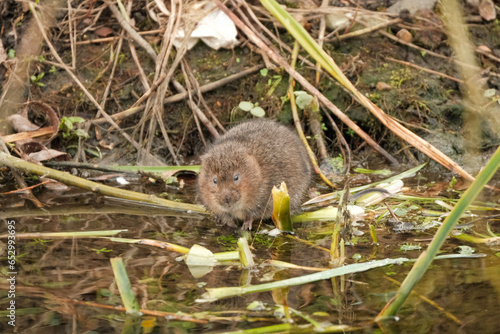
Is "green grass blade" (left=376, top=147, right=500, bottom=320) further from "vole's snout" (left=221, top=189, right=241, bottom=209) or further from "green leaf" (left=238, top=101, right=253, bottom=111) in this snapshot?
"green leaf" (left=238, top=101, right=253, bottom=111)

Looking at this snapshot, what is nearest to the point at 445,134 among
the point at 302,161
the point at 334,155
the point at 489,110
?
the point at 489,110

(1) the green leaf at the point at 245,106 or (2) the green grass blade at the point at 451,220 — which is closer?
(2) the green grass blade at the point at 451,220

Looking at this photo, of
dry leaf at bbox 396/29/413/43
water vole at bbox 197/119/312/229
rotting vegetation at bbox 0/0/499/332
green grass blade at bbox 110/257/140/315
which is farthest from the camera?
dry leaf at bbox 396/29/413/43

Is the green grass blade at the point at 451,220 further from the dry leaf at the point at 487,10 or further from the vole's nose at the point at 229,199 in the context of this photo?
the dry leaf at the point at 487,10

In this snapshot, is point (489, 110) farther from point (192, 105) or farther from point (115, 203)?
point (115, 203)

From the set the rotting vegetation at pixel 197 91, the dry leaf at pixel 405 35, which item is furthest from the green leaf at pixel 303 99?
the dry leaf at pixel 405 35

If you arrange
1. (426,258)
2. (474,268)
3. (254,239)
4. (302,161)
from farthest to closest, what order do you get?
1. (302,161)
2. (254,239)
3. (474,268)
4. (426,258)

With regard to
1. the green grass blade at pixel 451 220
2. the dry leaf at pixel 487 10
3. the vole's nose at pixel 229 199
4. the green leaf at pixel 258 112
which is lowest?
the green leaf at pixel 258 112

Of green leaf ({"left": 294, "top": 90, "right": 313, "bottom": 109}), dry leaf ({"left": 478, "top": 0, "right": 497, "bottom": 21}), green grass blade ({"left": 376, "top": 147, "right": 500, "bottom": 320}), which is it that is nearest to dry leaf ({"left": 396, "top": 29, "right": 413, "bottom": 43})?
dry leaf ({"left": 478, "top": 0, "right": 497, "bottom": 21})
